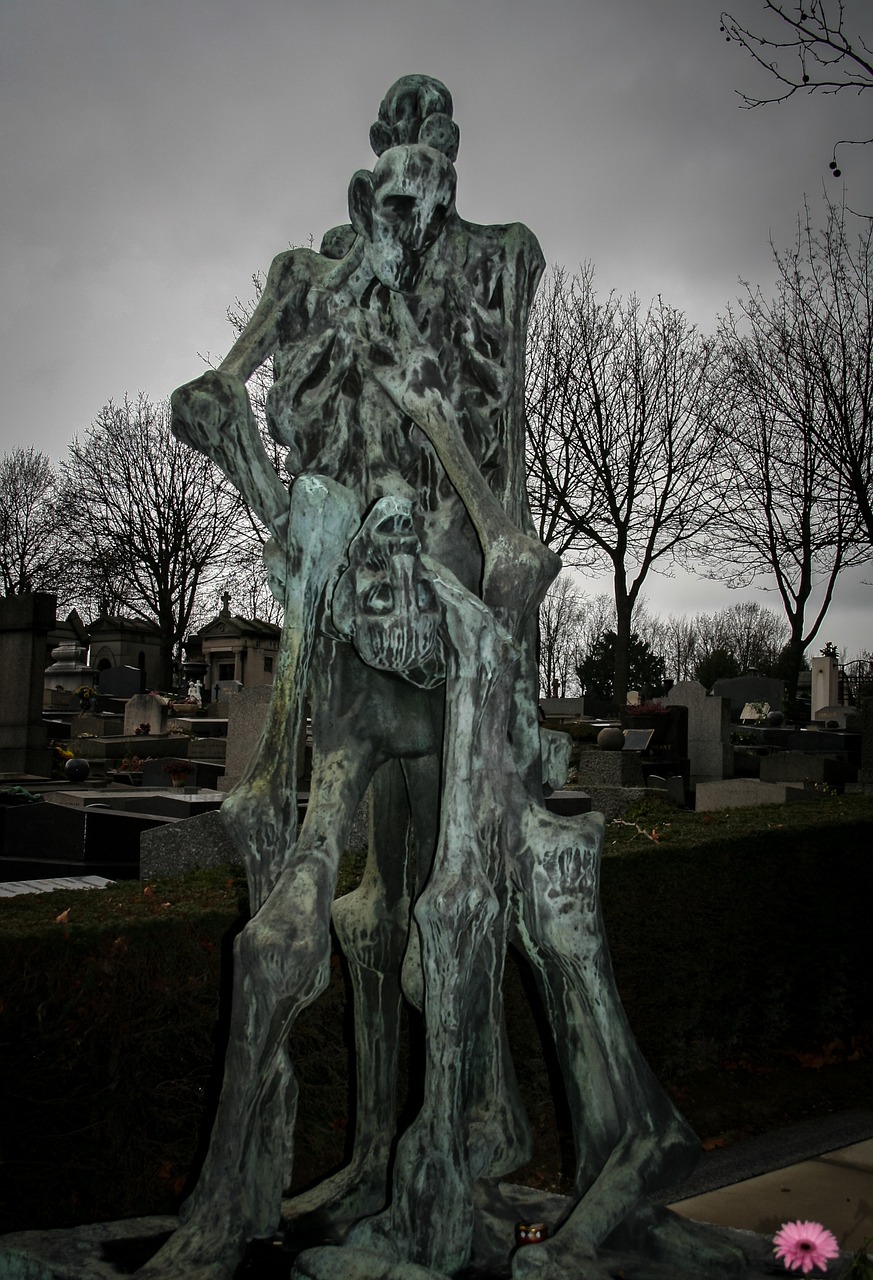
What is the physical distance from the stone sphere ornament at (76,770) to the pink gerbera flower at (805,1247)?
1282 centimetres

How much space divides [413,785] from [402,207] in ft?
4.78

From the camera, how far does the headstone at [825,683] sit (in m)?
30.9

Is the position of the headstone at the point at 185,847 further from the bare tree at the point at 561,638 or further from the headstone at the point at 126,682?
the bare tree at the point at 561,638

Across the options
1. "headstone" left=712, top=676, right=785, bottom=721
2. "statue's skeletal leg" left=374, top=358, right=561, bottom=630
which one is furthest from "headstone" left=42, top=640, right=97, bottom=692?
"statue's skeletal leg" left=374, top=358, right=561, bottom=630

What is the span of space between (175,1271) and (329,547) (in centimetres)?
161

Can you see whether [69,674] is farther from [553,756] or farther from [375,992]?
[553,756]

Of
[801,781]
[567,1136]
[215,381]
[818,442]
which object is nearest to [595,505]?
[818,442]

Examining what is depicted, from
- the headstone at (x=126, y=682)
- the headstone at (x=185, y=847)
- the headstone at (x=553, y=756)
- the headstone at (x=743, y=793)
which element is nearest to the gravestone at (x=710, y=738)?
the headstone at (x=743, y=793)

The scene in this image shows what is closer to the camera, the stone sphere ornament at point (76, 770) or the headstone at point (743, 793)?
the headstone at point (743, 793)

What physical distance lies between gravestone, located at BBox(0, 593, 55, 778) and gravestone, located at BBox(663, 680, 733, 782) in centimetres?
1121

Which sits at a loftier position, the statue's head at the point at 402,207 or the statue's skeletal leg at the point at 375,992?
the statue's head at the point at 402,207

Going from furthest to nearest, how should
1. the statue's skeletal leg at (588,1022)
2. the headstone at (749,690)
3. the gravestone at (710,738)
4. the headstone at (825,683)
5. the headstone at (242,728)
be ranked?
the headstone at (749,690) < the headstone at (825,683) < the gravestone at (710,738) < the headstone at (242,728) < the statue's skeletal leg at (588,1022)

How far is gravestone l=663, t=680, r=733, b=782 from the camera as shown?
1930 cm

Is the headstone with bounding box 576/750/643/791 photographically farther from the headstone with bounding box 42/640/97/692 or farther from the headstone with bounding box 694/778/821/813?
the headstone with bounding box 42/640/97/692
